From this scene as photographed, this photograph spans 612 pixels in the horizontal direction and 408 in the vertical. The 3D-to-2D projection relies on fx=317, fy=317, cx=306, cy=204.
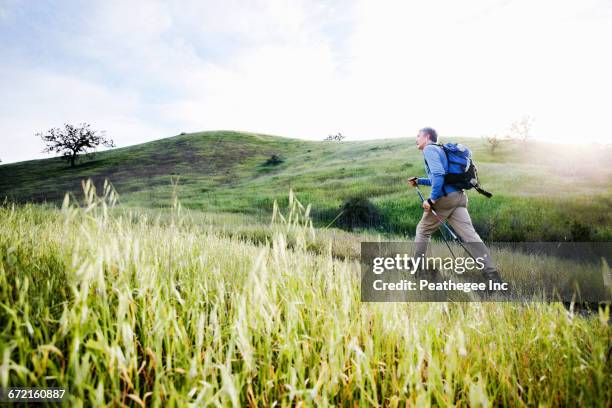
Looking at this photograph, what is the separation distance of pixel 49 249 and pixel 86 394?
6.79 ft

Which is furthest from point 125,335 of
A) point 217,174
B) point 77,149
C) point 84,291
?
point 77,149

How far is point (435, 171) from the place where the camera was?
596 cm

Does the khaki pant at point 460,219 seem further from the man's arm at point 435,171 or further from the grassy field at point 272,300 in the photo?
the grassy field at point 272,300

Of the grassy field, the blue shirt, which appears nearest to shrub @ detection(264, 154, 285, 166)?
the grassy field

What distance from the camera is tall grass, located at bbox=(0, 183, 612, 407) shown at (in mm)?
1304

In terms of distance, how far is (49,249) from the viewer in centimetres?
304

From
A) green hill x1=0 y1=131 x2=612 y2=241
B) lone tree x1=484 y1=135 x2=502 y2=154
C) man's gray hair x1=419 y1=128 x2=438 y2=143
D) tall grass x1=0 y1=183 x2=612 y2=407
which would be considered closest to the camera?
tall grass x1=0 y1=183 x2=612 y2=407

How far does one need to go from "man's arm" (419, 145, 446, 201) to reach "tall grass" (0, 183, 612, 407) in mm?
3776

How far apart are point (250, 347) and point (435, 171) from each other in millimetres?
5383

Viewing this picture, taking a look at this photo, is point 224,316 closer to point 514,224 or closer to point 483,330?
point 483,330

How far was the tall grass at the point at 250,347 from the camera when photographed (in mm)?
1304

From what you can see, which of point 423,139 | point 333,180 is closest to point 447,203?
point 423,139
